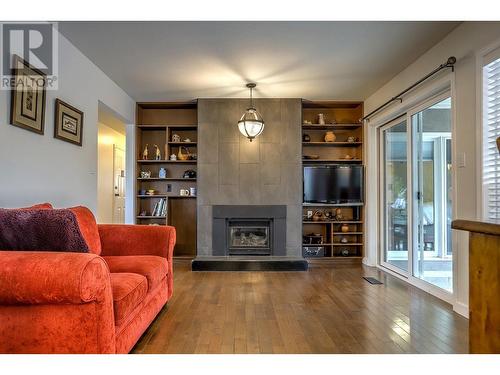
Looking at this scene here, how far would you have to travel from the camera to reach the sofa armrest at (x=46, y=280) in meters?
1.39

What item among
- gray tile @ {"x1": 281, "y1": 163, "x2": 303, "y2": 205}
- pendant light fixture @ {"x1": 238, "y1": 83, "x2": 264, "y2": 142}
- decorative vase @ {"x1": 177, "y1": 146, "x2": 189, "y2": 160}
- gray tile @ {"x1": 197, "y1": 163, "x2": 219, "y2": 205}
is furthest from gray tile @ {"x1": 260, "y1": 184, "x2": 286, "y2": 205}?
decorative vase @ {"x1": 177, "y1": 146, "x2": 189, "y2": 160}

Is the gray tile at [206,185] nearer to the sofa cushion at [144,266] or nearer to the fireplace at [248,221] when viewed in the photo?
the fireplace at [248,221]

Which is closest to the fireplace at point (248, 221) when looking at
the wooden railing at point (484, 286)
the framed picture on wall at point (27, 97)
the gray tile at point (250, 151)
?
the gray tile at point (250, 151)

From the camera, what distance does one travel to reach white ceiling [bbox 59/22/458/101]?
288 cm

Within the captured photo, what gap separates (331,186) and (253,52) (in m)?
2.51

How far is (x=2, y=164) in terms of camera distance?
7.64ft

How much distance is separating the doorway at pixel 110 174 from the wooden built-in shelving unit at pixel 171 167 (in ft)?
2.39

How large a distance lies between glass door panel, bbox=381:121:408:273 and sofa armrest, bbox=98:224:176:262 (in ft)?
9.77

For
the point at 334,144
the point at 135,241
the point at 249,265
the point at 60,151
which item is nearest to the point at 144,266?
the point at 135,241

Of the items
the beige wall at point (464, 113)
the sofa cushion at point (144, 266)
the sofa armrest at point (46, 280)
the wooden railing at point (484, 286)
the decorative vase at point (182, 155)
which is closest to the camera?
the wooden railing at point (484, 286)
